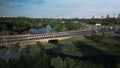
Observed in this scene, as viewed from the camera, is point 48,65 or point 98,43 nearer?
point 48,65

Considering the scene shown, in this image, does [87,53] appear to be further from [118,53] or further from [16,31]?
[16,31]

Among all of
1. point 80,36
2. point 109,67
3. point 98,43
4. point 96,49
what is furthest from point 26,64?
point 80,36

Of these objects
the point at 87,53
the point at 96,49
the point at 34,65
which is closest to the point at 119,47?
the point at 96,49

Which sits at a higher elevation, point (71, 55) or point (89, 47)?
point (71, 55)

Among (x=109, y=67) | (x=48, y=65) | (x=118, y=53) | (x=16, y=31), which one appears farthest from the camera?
(x=16, y=31)

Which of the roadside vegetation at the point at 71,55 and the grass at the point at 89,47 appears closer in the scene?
the roadside vegetation at the point at 71,55

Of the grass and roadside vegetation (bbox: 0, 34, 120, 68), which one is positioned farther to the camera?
the grass

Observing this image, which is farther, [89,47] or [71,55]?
[89,47]

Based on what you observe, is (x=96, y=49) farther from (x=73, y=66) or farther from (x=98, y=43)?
(x=73, y=66)

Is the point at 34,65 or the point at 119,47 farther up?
the point at 34,65

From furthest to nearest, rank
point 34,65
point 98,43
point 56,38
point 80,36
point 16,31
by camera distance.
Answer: point 16,31 → point 80,36 → point 56,38 → point 98,43 → point 34,65
